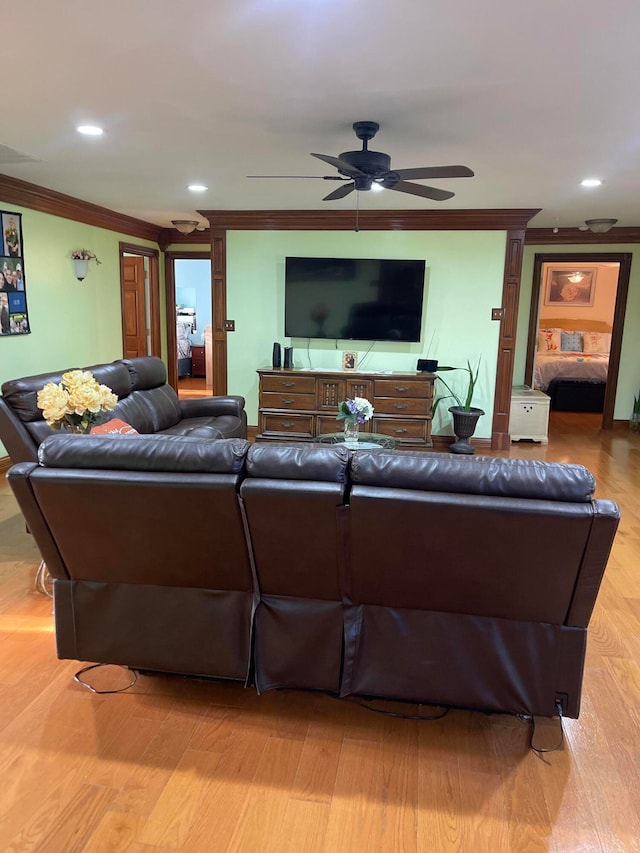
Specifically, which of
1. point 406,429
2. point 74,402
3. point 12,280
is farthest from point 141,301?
point 74,402

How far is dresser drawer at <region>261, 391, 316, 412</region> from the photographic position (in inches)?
231

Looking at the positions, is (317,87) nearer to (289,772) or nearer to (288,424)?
(289,772)

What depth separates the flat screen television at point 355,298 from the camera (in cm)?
591

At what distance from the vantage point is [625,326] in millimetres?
7055

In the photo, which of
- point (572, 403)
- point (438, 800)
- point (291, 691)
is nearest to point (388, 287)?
point (572, 403)

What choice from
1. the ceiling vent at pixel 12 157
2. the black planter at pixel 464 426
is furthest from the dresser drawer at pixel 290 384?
the ceiling vent at pixel 12 157

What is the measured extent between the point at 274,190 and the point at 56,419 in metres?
3.03

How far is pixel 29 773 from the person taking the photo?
69.4 inches

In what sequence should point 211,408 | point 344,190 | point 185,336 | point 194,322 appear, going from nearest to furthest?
point 344,190 → point 211,408 → point 185,336 → point 194,322

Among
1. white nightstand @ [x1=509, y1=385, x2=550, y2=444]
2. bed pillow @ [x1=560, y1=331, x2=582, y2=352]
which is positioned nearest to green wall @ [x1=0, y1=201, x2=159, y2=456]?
white nightstand @ [x1=509, y1=385, x2=550, y2=444]

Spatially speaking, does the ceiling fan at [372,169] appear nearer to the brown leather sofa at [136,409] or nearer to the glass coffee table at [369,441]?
the glass coffee table at [369,441]

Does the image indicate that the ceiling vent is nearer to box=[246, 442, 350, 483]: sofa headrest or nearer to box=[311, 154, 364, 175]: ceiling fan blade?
box=[311, 154, 364, 175]: ceiling fan blade

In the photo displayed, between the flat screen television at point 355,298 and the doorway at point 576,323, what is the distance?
206cm

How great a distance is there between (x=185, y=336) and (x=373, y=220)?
560 centimetres
